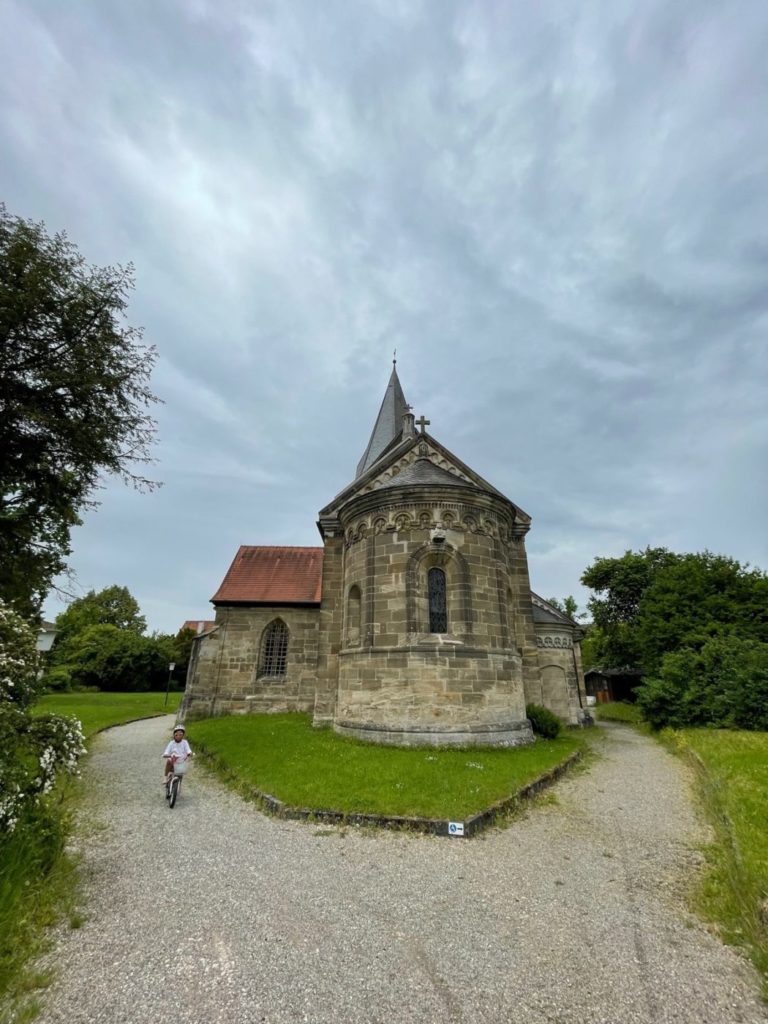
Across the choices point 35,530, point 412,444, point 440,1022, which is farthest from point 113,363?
point 440,1022

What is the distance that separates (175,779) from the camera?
821 cm

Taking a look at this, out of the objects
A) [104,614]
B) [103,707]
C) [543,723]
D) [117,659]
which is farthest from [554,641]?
[104,614]

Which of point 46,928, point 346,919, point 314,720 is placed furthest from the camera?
point 314,720

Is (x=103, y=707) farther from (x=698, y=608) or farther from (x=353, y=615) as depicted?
(x=698, y=608)

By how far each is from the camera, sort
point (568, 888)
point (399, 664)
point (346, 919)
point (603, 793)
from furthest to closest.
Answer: point (399, 664)
point (603, 793)
point (568, 888)
point (346, 919)

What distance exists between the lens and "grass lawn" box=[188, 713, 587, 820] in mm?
7566

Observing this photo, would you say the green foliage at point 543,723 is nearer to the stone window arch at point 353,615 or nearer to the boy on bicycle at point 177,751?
the stone window arch at point 353,615

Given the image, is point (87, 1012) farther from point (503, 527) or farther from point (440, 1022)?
point (503, 527)

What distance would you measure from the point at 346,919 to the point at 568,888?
8.40ft

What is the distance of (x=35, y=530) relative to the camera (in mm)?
11828

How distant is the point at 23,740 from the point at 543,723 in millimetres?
13448

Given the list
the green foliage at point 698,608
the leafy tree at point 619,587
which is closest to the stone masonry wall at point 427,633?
the green foliage at point 698,608

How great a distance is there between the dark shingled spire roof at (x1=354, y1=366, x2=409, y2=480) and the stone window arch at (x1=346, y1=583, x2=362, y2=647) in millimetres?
9360

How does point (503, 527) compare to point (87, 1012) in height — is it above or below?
above
